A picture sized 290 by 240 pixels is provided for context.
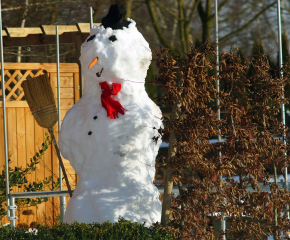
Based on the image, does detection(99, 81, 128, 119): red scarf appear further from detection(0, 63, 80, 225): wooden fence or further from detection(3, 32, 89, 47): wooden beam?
detection(0, 63, 80, 225): wooden fence

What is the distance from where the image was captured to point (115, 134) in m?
3.65

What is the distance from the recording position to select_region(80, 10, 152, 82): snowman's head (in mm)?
3695

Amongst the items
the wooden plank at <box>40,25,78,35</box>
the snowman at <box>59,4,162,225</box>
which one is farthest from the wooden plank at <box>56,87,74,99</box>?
the snowman at <box>59,4,162,225</box>

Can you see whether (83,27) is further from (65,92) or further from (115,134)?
(115,134)

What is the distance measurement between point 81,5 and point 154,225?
8209 mm

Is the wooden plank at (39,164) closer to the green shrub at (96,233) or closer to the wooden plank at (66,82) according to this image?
the wooden plank at (66,82)

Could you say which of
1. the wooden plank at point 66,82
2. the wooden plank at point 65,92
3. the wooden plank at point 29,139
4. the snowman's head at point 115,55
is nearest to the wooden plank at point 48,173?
the wooden plank at point 29,139

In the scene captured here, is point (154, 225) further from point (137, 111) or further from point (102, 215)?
point (137, 111)

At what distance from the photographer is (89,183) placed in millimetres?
3715

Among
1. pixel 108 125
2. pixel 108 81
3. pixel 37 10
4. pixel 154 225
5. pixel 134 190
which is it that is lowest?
pixel 154 225

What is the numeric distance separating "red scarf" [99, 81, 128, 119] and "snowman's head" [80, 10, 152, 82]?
7cm

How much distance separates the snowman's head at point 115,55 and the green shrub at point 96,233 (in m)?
1.17

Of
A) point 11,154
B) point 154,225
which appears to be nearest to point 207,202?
point 154,225

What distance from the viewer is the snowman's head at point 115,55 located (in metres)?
3.70
